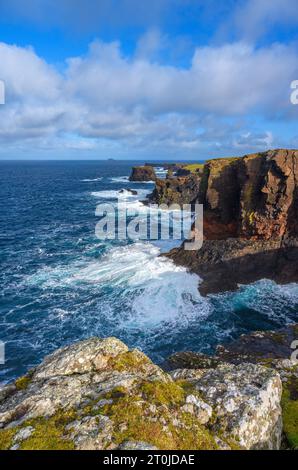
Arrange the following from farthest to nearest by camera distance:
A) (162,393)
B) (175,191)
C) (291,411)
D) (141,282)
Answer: (175,191)
(141,282)
(291,411)
(162,393)

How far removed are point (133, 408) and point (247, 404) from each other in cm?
282

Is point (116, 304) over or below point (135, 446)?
below

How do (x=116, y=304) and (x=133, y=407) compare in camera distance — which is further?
(x=116, y=304)

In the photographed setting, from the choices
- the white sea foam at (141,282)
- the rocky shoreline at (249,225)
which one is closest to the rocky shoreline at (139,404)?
the white sea foam at (141,282)

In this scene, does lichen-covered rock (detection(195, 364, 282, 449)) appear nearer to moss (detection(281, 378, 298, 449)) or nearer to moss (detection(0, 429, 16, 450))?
moss (detection(281, 378, 298, 449))

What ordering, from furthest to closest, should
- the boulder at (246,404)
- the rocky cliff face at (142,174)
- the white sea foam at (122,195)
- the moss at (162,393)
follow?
the rocky cliff face at (142,174) → the white sea foam at (122,195) → the moss at (162,393) → the boulder at (246,404)

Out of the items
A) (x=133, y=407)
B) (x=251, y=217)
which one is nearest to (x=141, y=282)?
(x=251, y=217)

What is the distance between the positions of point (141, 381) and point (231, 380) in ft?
8.45

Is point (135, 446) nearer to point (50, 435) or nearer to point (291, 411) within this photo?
point (50, 435)

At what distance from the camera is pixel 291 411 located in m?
10.1

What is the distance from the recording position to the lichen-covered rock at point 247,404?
23.9 ft

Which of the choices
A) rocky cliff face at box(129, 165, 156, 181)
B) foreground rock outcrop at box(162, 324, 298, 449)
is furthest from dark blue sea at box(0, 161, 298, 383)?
rocky cliff face at box(129, 165, 156, 181)

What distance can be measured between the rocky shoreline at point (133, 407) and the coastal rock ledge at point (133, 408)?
0.02 meters

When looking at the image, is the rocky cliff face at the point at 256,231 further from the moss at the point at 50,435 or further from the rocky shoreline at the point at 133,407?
the moss at the point at 50,435
